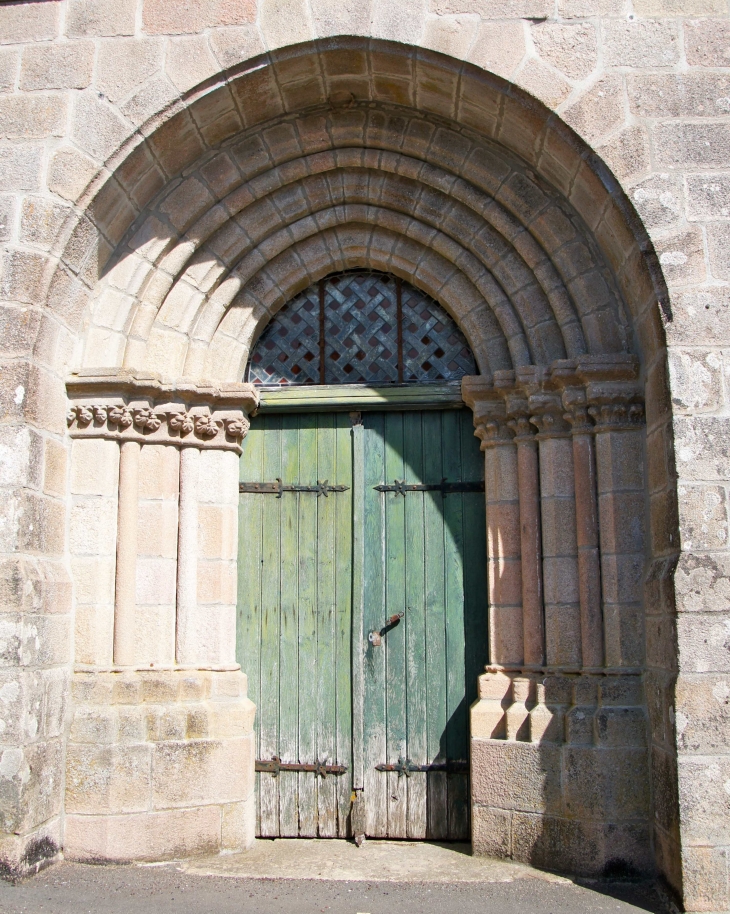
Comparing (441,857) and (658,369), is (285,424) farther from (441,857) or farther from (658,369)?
(441,857)

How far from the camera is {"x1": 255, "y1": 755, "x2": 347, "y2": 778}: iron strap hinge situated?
15.2 feet

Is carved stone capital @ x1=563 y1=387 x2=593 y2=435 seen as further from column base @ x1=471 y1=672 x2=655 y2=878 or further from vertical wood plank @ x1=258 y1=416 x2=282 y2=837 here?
vertical wood plank @ x1=258 y1=416 x2=282 y2=837

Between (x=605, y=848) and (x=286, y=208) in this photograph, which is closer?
(x=605, y=848)

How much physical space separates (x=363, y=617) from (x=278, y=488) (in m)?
0.86

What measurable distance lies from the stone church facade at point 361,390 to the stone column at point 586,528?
1cm

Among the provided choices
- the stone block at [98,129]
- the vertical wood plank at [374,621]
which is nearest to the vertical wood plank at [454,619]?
the vertical wood plank at [374,621]

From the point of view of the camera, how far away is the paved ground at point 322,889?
3.66m

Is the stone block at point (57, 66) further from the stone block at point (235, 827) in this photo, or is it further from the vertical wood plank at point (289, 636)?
the stone block at point (235, 827)

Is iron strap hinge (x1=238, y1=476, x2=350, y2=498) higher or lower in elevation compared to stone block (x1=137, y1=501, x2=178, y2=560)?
higher

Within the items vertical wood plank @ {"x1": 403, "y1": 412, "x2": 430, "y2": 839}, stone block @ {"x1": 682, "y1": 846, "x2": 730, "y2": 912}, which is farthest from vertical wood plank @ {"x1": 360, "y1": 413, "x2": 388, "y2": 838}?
stone block @ {"x1": 682, "y1": 846, "x2": 730, "y2": 912}

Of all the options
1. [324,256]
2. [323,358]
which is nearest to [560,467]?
[323,358]

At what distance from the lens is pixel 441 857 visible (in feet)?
14.1

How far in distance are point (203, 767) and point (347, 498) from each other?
5.21ft

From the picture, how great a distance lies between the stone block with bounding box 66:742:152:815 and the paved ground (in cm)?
27
